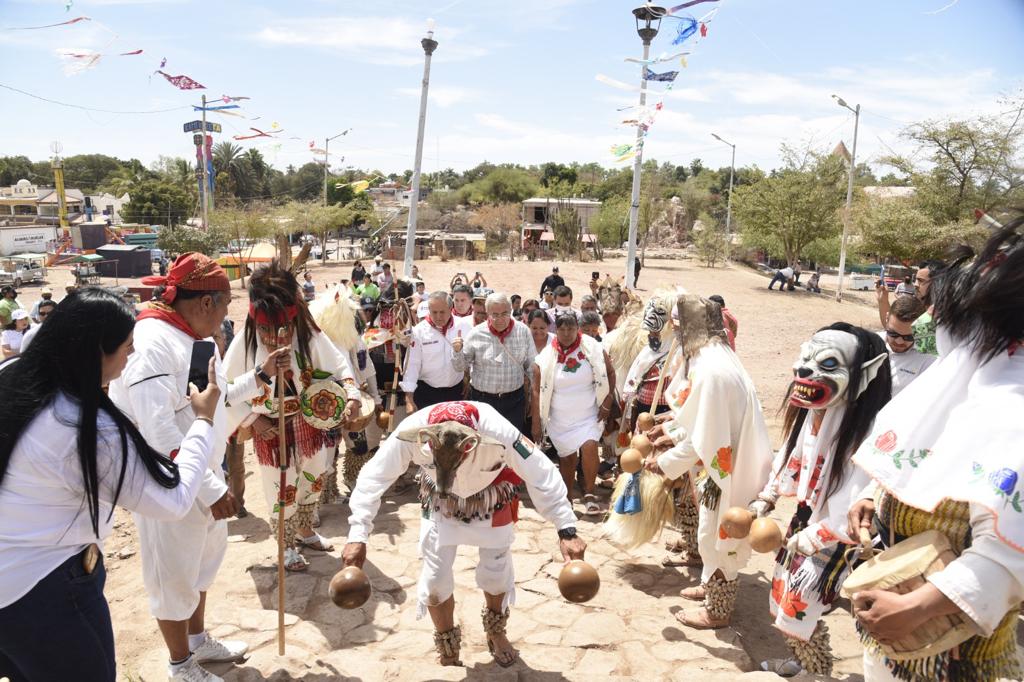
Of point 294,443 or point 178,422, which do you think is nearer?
point 178,422

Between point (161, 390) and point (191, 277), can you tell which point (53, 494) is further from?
point (191, 277)

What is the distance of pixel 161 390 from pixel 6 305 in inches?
303

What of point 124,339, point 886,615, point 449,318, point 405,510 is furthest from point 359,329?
point 886,615

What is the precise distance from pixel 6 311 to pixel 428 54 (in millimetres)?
8581

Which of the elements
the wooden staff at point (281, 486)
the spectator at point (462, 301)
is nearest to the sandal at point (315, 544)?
the wooden staff at point (281, 486)

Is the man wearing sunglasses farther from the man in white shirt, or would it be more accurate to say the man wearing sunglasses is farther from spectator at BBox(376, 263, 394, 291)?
spectator at BBox(376, 263, 394, 291)

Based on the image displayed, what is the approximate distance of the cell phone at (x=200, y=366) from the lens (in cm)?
308

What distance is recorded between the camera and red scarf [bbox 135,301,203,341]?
3.22 m

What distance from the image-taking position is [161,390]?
9.90ft

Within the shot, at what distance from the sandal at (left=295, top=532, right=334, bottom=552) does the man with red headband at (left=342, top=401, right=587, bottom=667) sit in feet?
5.85

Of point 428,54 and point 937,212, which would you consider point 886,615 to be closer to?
point 428,54

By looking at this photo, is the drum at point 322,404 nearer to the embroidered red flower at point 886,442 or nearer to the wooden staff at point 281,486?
the wooden staff at point 281,486

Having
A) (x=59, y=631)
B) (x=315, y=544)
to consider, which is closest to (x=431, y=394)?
(x=315, y=544)

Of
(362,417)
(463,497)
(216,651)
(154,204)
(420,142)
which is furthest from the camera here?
(154,204)
